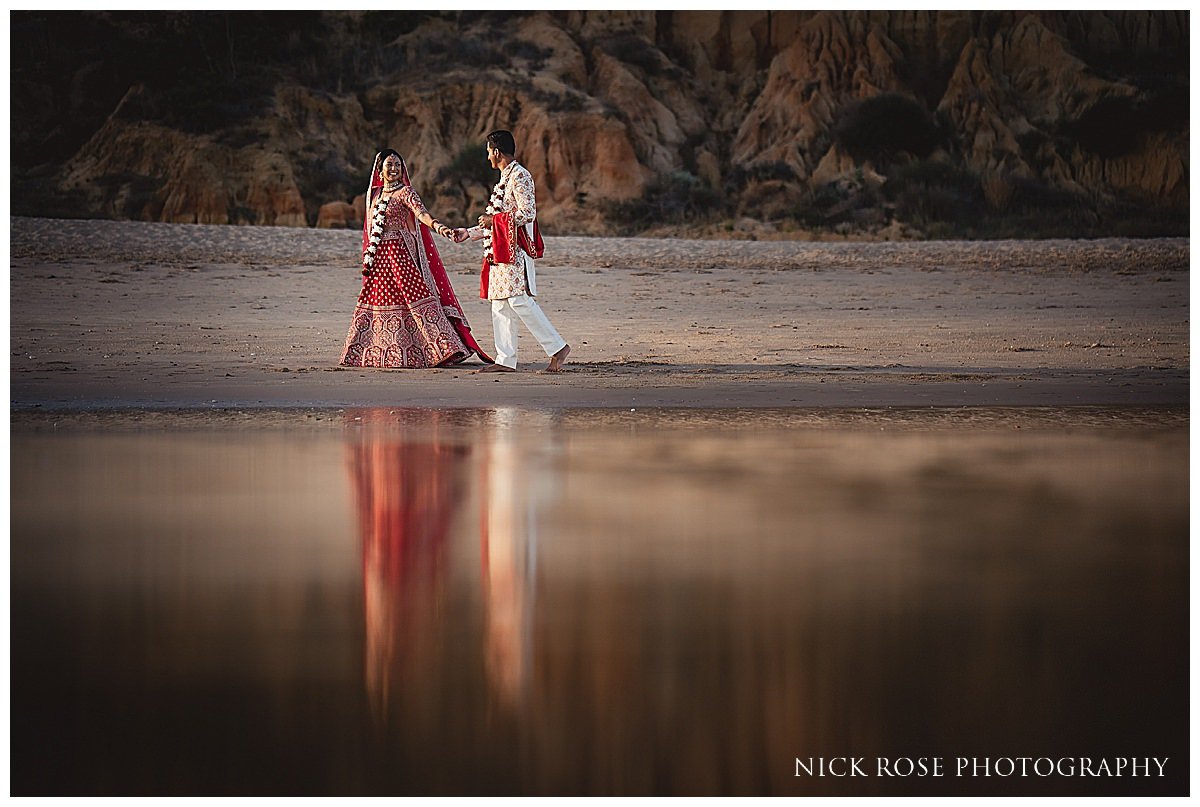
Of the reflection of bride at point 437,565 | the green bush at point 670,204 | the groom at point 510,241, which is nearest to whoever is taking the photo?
the reflection of bride at point 437,565

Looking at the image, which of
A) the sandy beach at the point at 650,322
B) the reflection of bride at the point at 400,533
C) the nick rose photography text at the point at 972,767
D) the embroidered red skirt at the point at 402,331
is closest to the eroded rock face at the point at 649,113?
the sandy beach at the point at 650,322

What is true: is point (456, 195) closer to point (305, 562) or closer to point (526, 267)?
point (526, 267)

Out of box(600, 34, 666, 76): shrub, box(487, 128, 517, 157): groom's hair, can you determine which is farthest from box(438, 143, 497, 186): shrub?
box(487, 128, 517, 157): groom's hair

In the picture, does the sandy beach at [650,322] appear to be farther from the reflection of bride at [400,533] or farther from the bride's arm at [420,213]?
the reflection of bride at [400,533]

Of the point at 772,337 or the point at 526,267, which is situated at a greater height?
the point at 526,267

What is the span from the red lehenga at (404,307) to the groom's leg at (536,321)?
0.52 metres

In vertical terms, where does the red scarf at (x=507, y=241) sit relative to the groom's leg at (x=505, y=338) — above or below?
above

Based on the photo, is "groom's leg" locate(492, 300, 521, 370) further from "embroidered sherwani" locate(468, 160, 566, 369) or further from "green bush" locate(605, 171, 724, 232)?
"green bush" locate(605, 171, 724, 232)

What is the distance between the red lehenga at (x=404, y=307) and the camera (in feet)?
45.4

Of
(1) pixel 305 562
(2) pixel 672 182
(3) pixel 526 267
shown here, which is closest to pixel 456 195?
(2) pixel 672 182

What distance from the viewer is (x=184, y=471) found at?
337 inches

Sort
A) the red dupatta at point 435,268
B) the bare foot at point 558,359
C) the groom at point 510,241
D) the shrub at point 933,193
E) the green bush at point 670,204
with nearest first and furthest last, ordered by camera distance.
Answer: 1. the groom at point 510,241
2. the red dupatta at point 435,268
3. the bare foot at point 558,359
4. the shrub at point 933,193
5. the green bush at point 670,204

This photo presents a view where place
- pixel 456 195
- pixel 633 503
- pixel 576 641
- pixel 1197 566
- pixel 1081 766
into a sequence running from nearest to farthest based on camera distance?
pixel 1081 766 → pixel 576 641 → pixel 1197 566 → pixel 633 503 → pixel 456 195

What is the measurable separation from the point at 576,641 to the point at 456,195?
42.4 metres
